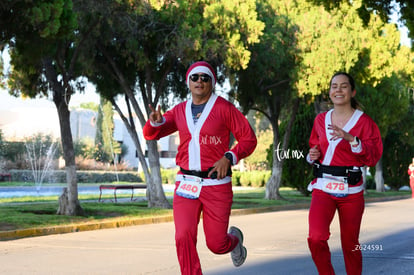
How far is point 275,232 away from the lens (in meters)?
14.6

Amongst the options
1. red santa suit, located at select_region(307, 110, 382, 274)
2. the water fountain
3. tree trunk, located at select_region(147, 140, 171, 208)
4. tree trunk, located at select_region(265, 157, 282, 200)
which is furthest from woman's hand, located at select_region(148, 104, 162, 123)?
the water fountain

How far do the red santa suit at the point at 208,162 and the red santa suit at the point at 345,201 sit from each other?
0.74 m

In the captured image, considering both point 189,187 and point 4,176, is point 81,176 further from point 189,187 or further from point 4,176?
point 189,187

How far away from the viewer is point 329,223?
631 cm

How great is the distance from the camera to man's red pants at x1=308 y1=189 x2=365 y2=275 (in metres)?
6.25

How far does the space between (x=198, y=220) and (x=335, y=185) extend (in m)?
1.25

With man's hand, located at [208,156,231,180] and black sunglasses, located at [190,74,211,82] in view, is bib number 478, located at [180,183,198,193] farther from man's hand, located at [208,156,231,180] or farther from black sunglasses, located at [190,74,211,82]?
black sunglasses, located at [190,74,211,82]

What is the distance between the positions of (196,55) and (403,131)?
28.3 meters

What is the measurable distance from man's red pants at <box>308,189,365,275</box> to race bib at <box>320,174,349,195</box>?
54 mm

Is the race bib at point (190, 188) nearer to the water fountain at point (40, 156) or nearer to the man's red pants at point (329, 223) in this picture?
the man's red pants at point (329, 223)

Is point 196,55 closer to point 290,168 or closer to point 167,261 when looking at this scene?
point 167,261

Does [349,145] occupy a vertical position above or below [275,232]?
above

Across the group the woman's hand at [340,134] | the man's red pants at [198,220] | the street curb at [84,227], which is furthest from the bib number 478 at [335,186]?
the street curb at [84,227]

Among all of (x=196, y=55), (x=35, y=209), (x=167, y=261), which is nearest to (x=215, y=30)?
(x=196, y=55)
